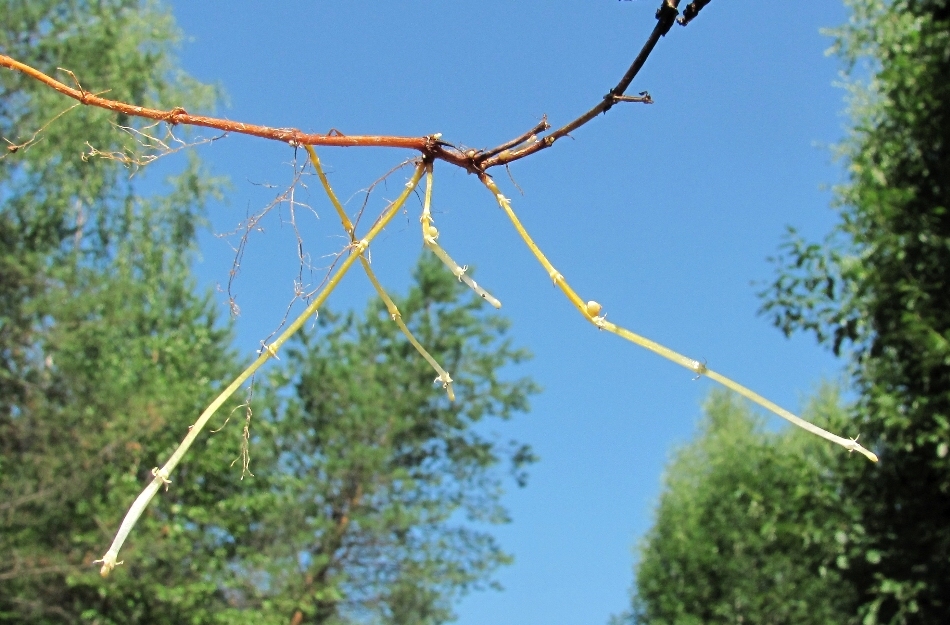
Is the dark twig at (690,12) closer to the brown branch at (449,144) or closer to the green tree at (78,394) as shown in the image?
the brown branch at (449,144)

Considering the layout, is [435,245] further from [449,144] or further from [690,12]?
[690,12]

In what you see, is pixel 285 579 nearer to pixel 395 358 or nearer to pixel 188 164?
pixel 395 358

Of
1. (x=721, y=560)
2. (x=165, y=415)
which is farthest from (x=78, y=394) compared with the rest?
(x=721, y=560)

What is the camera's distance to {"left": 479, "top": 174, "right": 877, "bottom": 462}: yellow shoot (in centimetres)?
86

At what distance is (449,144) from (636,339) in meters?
0.34

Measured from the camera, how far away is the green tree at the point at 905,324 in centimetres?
470

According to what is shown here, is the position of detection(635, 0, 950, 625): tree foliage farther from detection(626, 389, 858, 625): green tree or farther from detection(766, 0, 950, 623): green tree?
detection(626, 389, 858, 625): green tree

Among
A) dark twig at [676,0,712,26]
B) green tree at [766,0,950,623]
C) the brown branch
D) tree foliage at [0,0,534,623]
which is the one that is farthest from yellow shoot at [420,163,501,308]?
tree foliage at [0,0,534,623]

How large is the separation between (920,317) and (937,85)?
1469 millimetres

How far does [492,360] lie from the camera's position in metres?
16.5

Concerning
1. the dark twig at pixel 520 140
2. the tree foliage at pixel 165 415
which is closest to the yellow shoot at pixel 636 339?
the dark twig at pixel 520 140

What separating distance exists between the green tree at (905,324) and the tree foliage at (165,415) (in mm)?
6878

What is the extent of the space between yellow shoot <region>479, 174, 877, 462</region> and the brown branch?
0.12 feet

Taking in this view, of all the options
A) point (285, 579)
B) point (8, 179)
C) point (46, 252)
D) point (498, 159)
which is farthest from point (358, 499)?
point (498, 159)
